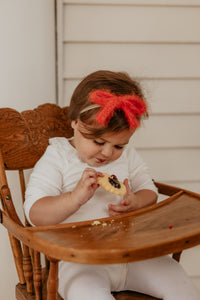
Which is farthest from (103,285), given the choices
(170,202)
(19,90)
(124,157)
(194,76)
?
(194,76)

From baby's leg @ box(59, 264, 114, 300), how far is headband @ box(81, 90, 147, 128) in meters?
0.44

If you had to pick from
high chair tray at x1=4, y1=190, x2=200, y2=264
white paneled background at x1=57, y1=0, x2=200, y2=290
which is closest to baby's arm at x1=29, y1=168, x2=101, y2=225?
high chair tray at x1=4, y1=190, x2=200, y2=264

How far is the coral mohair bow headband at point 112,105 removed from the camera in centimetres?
107

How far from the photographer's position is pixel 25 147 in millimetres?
1331

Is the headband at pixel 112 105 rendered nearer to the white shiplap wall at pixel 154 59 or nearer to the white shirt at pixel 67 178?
the white shirt at pixel 67 178

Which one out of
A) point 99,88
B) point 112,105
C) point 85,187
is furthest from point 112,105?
point 85,187

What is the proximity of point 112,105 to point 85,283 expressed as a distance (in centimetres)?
51

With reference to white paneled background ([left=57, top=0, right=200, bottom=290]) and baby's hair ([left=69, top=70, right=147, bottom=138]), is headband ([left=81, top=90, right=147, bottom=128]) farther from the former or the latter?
white paneled background ([left=57, top=0, right=200, bottom=290])

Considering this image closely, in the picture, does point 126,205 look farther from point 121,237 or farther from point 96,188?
point 121,237

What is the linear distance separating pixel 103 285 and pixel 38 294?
0.62 ft

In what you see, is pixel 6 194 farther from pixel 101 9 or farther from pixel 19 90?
pixel 101 9

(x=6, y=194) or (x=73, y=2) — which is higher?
(x=73, y=2)

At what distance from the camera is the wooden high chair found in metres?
0.84

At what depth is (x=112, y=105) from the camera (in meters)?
1.07
